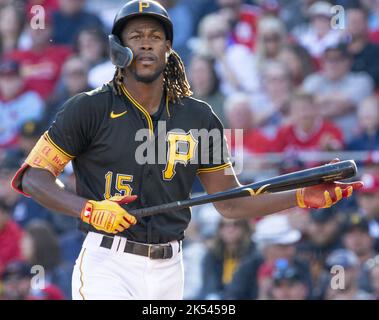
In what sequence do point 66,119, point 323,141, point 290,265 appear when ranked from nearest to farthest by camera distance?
1. point 66,119
2. point 290,265
3. point 323,141

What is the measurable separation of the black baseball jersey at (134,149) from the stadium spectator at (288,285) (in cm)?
267

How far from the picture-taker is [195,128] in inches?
186

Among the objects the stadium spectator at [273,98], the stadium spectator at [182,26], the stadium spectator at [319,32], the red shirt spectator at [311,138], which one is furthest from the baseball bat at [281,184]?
the stadium spectator at [182,26]

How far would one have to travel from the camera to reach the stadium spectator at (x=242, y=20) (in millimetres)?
8555

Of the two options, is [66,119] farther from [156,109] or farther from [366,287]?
[366,287]

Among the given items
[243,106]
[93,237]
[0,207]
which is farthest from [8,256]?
[93,237]

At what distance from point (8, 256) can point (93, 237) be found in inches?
150

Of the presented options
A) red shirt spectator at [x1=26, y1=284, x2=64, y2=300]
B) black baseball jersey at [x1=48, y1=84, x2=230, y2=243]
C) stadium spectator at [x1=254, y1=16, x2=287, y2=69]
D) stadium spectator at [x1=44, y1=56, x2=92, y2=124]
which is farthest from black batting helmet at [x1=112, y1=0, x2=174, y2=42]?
stadium spectator at [x1=44, y1=56, x2=92, y2=124]

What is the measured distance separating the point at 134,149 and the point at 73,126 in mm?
341

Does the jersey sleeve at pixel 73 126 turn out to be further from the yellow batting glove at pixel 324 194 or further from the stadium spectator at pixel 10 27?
the stadium spectator at pixel 10 27

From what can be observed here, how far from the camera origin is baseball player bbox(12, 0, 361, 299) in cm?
446

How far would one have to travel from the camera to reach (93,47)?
8.80m

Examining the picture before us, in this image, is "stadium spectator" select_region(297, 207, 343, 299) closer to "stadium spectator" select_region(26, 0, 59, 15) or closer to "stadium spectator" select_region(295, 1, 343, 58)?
"stadium spectator" select_region(295, 1, 343, 58)

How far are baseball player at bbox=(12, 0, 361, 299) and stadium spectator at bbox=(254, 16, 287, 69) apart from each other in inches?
149
